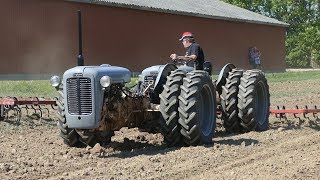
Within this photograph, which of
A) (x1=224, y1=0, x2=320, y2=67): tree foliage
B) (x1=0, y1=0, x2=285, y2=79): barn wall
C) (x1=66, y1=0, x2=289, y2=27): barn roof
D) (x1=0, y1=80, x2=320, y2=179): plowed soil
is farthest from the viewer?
(x1=224, y1=0, x2=320, y2=67): tree foliage

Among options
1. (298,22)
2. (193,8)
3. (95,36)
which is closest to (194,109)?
(95,36)

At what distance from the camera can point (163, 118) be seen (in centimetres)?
→ 880

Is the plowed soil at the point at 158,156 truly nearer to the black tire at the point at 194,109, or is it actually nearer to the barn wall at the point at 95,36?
the black tire at the point at 194,109

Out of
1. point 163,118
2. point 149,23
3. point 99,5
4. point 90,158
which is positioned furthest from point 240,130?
point 149,23

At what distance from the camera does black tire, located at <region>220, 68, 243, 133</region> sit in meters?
10.7

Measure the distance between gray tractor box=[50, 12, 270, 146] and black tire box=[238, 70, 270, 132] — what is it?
1139 mm

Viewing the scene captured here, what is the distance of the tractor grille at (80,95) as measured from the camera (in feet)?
26.8

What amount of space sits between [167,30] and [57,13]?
784cm

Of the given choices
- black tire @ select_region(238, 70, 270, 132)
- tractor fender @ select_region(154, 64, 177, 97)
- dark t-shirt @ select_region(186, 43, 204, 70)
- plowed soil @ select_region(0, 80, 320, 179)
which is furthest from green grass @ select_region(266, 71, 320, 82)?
tractor fender @ select_region(154, 64, 177, 97)

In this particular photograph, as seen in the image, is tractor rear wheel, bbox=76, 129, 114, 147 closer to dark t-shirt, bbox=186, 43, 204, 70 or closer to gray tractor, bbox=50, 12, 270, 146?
gray tractor, bbox=50, 12, 270, 146

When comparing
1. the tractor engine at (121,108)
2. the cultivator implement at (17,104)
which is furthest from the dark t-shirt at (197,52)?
the cultivator implement at (17,104)

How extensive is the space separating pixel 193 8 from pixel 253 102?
2436 cm

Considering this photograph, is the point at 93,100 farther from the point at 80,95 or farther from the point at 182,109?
the point at 182,109

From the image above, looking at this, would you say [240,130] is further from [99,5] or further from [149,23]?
[149,23]
